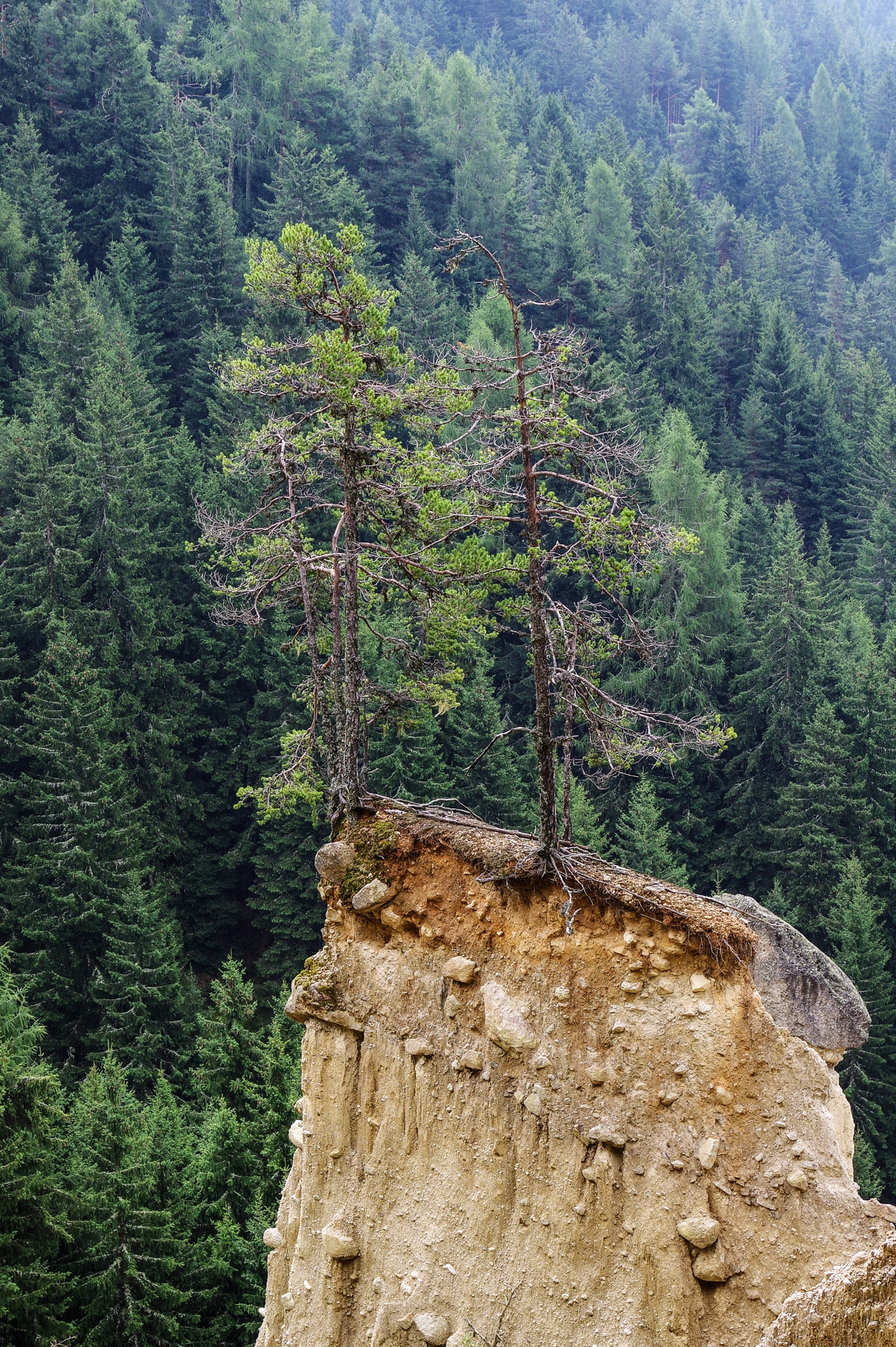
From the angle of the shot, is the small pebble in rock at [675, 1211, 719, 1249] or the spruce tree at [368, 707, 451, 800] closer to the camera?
the small pebble in rock at [675, 1211, 719, 1249]

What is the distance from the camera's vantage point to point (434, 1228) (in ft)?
33.1

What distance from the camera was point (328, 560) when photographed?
41.2ft

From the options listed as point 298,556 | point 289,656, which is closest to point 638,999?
point 298,556

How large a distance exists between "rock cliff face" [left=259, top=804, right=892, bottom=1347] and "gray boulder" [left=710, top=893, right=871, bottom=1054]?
3370mm

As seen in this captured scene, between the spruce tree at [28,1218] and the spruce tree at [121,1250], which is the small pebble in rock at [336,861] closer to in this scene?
the spruce tree at [121,1250]

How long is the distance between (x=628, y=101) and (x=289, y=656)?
9579cm

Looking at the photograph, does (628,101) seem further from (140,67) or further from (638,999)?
(638,999)

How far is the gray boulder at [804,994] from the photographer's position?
44.6ft

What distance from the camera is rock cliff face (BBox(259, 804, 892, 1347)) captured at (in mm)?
8609

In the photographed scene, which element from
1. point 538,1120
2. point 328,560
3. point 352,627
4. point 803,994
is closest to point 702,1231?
point 538,1120

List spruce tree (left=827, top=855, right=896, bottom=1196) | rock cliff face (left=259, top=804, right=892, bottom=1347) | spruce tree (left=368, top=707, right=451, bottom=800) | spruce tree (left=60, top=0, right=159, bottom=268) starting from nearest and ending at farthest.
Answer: rock cliff face (left=259, top=804, right=892, bottom=1347) < spruce tree (left=827, top=855, right=896, bottom=1196) < spruce tree (left=368, top=707, right=451, bottom=800) < spruce tree (left=60, top=0, right=159, bottom=268)

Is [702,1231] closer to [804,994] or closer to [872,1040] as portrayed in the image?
[804,994]

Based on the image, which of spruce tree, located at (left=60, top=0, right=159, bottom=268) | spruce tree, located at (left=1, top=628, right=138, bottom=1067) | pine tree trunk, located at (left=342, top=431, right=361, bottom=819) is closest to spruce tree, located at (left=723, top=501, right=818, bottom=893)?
spruce tree, located at (left=1, top=628, right=138, bottom=1067)

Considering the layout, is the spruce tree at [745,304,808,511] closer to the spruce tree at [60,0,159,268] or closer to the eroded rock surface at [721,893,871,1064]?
the spruce tree at [60,0,159,268]
